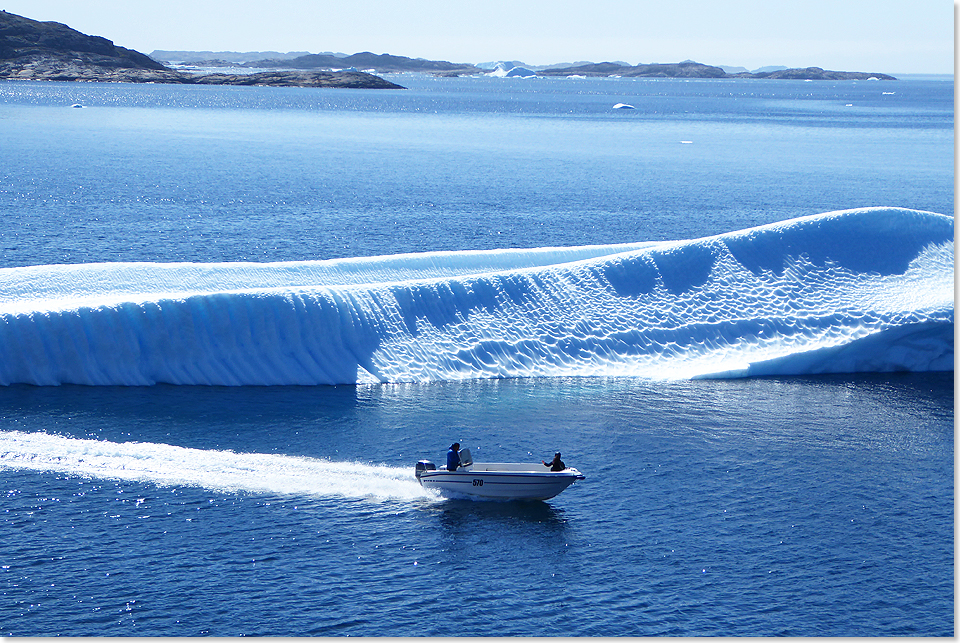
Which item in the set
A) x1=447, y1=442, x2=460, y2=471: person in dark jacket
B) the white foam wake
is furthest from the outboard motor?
the white foam wake

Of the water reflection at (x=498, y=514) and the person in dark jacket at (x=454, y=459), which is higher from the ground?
the person in dark jacket at (x=454, y=459)

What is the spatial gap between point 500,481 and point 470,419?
22.6 ft

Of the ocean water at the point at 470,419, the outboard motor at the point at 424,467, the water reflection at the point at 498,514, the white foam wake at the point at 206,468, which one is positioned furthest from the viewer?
the white foam wake at the point at 206,468

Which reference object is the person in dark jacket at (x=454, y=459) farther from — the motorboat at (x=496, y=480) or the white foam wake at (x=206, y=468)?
the white foam wake at (x=206, y=468)

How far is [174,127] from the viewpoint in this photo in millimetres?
150750

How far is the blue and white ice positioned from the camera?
39594mm

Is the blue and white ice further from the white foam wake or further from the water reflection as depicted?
the water reflection

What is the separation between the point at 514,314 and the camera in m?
44.4

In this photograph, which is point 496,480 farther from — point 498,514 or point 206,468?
point 206,468

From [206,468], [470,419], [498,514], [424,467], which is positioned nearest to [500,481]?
[498,514]

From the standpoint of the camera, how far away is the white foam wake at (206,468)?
94.2ft

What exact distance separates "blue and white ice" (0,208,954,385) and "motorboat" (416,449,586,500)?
12.1 m

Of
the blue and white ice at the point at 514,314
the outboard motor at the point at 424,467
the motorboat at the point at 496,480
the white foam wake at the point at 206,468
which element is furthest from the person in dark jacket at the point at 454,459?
the blue and white ice at the point at 514,314

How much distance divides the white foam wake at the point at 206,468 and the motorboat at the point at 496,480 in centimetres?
74
